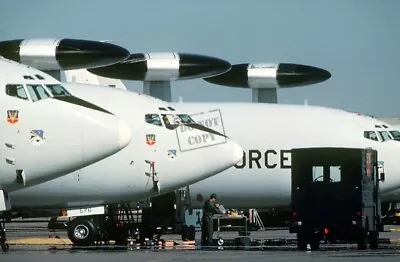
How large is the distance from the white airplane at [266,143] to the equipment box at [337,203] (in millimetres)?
12259

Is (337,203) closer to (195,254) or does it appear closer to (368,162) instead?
(368,162)

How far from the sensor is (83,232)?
44.9 m

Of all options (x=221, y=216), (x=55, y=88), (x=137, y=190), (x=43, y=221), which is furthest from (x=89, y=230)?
(x=43, y=221)

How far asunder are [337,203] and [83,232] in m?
8.60

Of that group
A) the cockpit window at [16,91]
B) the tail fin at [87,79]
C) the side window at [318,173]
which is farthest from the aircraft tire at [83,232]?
the tail fin at [87,79]

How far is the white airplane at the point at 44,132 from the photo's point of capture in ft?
113

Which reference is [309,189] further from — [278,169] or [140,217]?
[278,169]

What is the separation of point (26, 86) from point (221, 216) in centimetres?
1448

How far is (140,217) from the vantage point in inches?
1849

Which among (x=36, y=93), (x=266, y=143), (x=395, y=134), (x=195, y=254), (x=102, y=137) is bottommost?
(x=195, y=254)

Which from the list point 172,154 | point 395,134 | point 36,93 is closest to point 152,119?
point 172,154

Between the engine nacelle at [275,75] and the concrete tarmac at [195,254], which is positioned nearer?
the concrete tarmac at [195,254]

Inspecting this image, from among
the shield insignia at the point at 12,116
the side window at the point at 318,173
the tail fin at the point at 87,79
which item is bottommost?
the side window at the point at 318,173

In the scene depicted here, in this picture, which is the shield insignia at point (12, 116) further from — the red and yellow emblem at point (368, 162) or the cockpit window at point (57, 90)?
the red and yellow emblem at point (368, 162)
